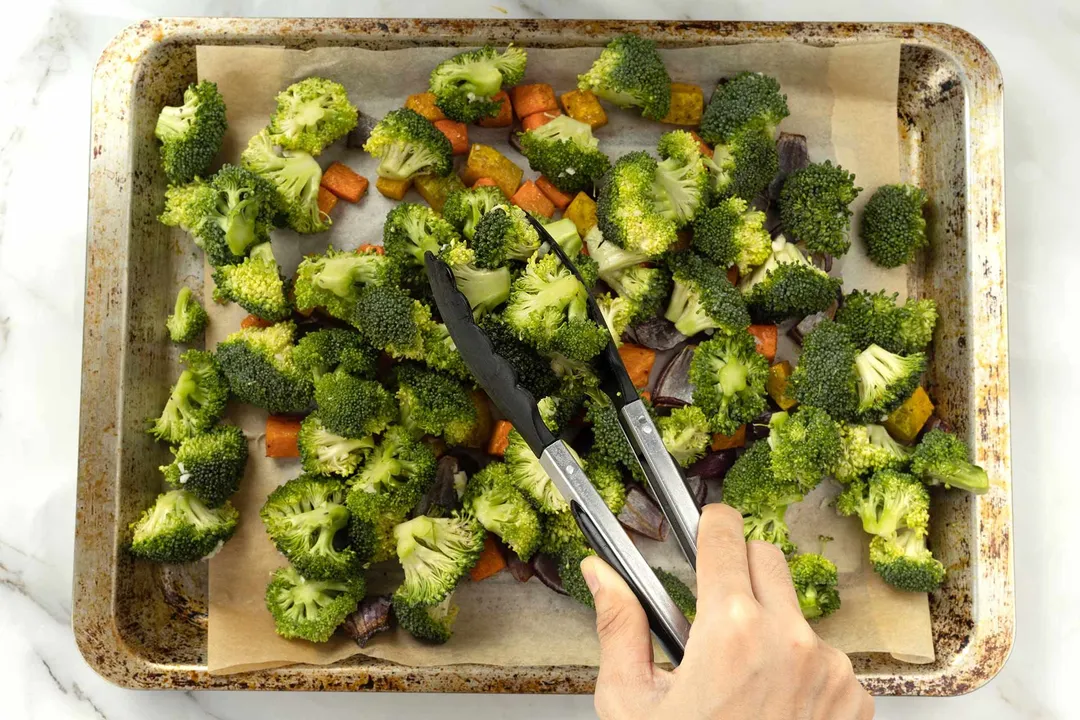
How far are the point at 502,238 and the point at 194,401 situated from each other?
3.92 feet

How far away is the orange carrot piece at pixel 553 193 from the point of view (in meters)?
3.05

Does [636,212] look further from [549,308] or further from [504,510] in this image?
[504,510]

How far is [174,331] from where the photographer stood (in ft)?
9.67

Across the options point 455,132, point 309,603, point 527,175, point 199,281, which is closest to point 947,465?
point 527,175

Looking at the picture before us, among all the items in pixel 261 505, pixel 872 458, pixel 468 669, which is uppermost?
pixel 872 458

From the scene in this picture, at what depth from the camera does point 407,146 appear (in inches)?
115

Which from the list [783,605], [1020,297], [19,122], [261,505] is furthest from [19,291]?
[1020,297]

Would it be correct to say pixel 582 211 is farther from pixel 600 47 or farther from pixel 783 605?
pixel 783 605

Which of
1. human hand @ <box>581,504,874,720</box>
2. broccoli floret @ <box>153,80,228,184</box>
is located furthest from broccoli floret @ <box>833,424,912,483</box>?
broccoli floret @ <box>153,80,228,184</box>

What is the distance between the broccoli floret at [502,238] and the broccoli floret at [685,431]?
0.73m

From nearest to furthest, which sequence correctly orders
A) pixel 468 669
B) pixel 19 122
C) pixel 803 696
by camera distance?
pixel 803 696
pixel 468 669
pixel 19 122

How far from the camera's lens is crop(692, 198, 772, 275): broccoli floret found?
9.59 ft

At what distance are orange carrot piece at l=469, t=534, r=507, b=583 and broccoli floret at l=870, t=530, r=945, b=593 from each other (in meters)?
1.30

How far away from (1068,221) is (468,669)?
2.85 m
